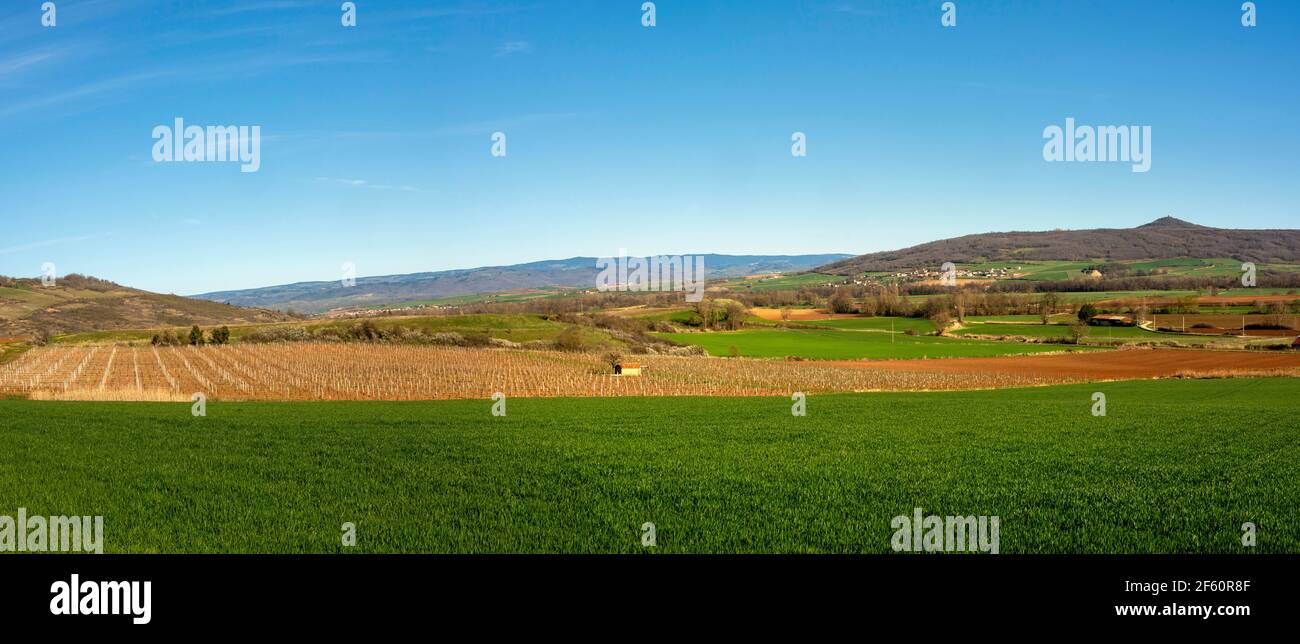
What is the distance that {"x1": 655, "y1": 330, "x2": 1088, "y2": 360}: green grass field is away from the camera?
73.7 meters

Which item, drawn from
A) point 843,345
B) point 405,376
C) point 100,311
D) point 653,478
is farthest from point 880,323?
point 100,311

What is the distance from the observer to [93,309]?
113 m

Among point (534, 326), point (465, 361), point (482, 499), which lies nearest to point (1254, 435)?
point (482, 499)

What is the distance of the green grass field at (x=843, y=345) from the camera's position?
73.7m

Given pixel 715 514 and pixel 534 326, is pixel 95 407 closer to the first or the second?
pixel 715 514

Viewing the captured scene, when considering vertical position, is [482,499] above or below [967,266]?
below

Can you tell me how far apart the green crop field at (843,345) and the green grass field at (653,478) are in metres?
45.1

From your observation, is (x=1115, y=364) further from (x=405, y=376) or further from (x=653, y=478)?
(x=653, y=478)

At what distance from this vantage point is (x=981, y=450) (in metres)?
19.2

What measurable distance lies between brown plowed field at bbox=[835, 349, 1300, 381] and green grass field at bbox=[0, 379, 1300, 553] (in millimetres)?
29102
